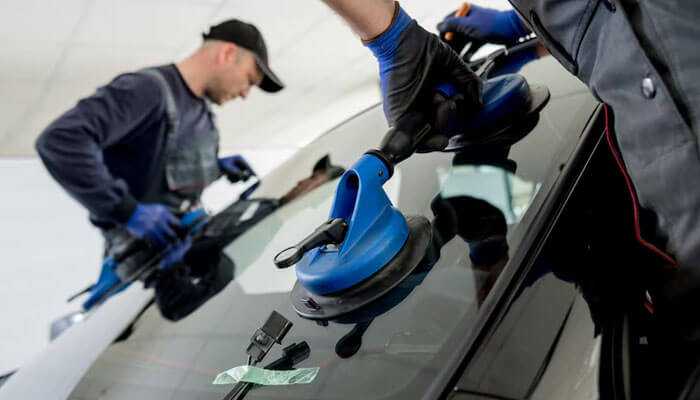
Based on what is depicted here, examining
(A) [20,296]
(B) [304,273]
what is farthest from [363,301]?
(A) [20,296]

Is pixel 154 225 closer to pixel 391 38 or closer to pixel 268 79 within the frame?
pixel 268 79

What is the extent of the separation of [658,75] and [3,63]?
4060mm

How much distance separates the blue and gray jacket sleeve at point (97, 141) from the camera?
2094mm

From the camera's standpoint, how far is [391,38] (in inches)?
36.2

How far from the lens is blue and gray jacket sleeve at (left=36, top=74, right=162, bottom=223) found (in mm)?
2094

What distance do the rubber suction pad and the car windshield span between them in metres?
0.01

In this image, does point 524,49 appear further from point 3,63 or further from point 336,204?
point 3,63

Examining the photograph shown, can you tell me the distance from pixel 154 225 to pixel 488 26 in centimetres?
131

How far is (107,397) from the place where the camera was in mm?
804

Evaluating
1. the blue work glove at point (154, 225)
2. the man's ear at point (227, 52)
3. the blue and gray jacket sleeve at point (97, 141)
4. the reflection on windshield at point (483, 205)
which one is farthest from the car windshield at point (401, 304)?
the man's ear at point (227, 52)

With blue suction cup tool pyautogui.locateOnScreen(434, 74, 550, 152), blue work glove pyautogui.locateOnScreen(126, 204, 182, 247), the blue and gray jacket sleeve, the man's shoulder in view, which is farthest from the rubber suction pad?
the man's shoulder

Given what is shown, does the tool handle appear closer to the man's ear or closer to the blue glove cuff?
the blue glove cuff

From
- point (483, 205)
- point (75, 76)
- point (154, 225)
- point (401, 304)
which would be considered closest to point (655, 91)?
point (483, 205)

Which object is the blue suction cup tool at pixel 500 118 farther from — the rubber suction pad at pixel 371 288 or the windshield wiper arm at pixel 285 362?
the windshield wiper arm at pixel 285 362
